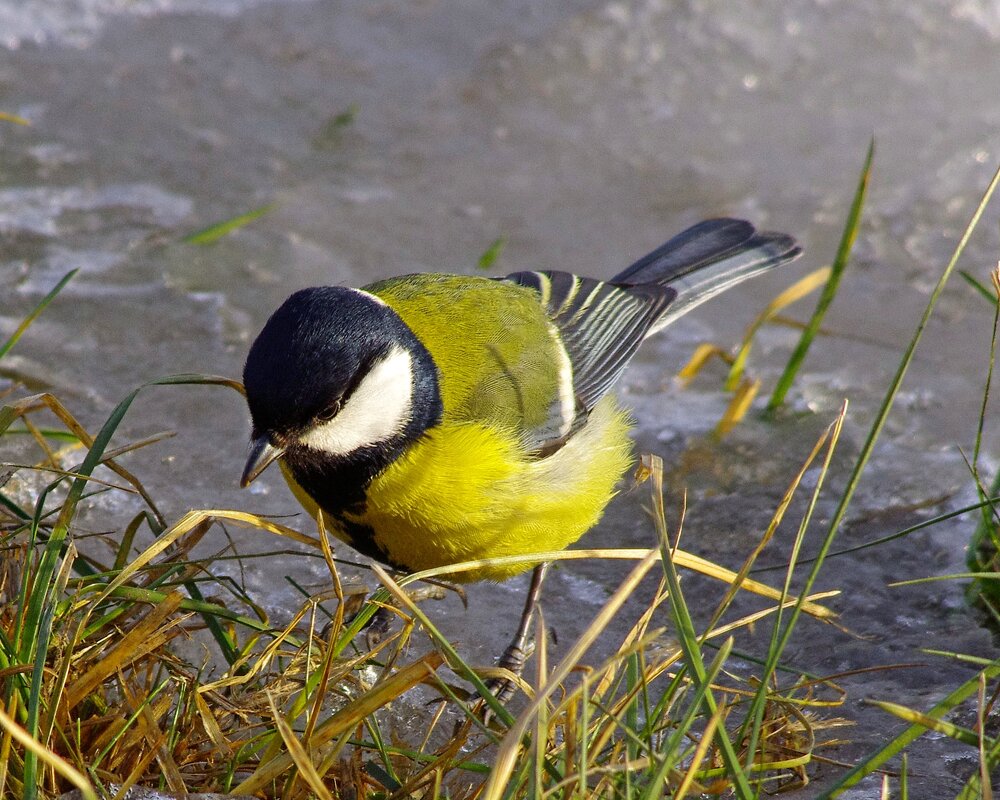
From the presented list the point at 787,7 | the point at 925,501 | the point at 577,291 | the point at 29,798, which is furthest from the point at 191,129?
the point at 29,798

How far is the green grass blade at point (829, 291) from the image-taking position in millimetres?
3695

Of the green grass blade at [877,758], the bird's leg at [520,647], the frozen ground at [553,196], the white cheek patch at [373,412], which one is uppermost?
the green grass blade at [877,758]

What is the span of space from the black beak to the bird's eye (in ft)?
0.39

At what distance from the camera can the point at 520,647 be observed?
3242mm

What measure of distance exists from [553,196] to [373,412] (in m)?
3.42

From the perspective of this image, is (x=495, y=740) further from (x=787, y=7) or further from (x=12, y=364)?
(x=787, y=7)

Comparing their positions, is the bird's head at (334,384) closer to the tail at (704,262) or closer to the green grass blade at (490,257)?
the tail at (704,262)

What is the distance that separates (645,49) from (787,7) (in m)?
1.00

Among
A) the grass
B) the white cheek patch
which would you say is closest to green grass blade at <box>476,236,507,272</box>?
the white cheek patch

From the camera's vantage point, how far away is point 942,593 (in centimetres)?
324

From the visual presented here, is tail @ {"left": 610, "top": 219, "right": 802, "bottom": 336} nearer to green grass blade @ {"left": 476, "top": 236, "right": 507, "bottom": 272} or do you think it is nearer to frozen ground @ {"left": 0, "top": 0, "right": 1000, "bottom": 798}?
frozen ground @ {"left": 0, "top": 0, "right": 1000, "bottom": 798}

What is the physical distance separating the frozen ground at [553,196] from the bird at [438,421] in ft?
1.51

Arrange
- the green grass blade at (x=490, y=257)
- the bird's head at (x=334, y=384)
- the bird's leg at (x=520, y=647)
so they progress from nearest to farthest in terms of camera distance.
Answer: the bird's head at (x=334, y=384) < the bird's leg at (x=520, y=647) < the green grass blade at (x=490, y=257)

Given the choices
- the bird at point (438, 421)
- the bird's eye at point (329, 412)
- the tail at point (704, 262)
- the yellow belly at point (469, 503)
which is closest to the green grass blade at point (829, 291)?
the tail at point (704, 262)
